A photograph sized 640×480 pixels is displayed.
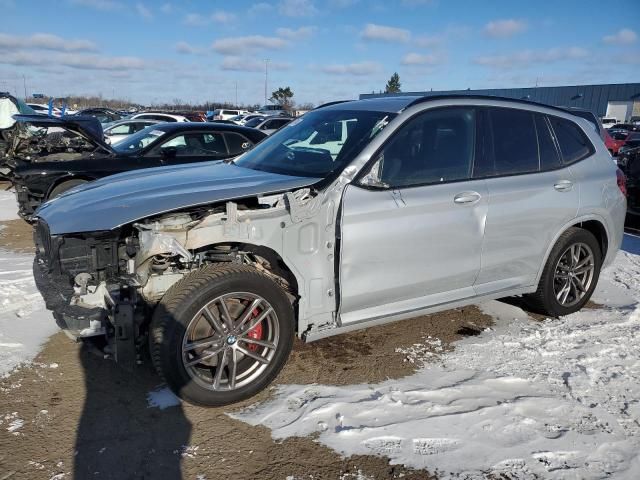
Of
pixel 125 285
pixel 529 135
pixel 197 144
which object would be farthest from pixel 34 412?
pixel 197 144

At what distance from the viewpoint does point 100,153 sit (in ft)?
26.0

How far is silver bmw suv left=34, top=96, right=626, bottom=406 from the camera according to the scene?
9.90 ft

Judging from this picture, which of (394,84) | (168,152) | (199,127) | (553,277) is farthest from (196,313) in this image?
(394,84)

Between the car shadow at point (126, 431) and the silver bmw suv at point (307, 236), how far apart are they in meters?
0.26

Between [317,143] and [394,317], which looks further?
[317,143]

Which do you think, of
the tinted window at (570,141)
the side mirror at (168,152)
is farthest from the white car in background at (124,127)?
the tinted window at (570,141)

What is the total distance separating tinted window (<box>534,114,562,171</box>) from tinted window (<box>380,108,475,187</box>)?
0.75 metres

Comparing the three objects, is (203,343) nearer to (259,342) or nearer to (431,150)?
(259,342)

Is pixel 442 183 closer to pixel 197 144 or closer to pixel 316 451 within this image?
pixel 316 451

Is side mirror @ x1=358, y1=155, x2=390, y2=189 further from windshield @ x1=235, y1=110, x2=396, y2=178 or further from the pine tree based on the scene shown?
the pine tree

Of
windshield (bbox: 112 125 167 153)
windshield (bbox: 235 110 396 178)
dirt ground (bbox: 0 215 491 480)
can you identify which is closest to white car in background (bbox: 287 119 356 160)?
windshield (bbox: 235 110 396 178)

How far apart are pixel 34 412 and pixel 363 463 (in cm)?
201

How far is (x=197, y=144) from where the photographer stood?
8.09 meters

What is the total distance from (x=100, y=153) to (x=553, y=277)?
6754 millimetres
